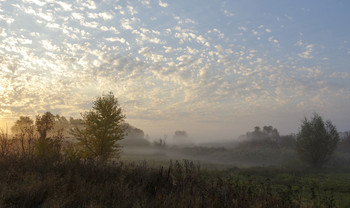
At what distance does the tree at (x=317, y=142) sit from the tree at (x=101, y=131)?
34533 mm

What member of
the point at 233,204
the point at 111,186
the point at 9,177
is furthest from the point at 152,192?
the point at 9,177

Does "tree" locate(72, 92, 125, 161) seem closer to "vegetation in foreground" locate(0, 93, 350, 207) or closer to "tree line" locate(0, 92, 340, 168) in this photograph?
"tree line" locate(0, 92, 340, 168)

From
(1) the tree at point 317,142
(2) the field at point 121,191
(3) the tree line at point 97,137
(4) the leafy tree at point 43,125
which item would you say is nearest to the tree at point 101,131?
(3) the tree line at point 97,137

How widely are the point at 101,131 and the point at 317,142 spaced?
1477 inches

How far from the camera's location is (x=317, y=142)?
130 ft

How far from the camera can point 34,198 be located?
542 centimetres

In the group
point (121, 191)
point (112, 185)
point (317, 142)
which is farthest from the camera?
point (317, 142)

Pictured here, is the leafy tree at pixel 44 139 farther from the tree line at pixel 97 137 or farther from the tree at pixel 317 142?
the tree at pixel 317 142

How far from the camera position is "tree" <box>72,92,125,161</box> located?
2267cm

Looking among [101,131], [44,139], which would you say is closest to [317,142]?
[101,131]

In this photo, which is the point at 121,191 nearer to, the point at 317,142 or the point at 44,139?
the point at 44,139

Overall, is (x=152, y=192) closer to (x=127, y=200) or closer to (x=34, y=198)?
(x=127, y=200)

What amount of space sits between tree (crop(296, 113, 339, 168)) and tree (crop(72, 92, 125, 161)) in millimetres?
34533

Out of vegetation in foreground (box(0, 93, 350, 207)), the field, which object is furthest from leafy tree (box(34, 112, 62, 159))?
the field
